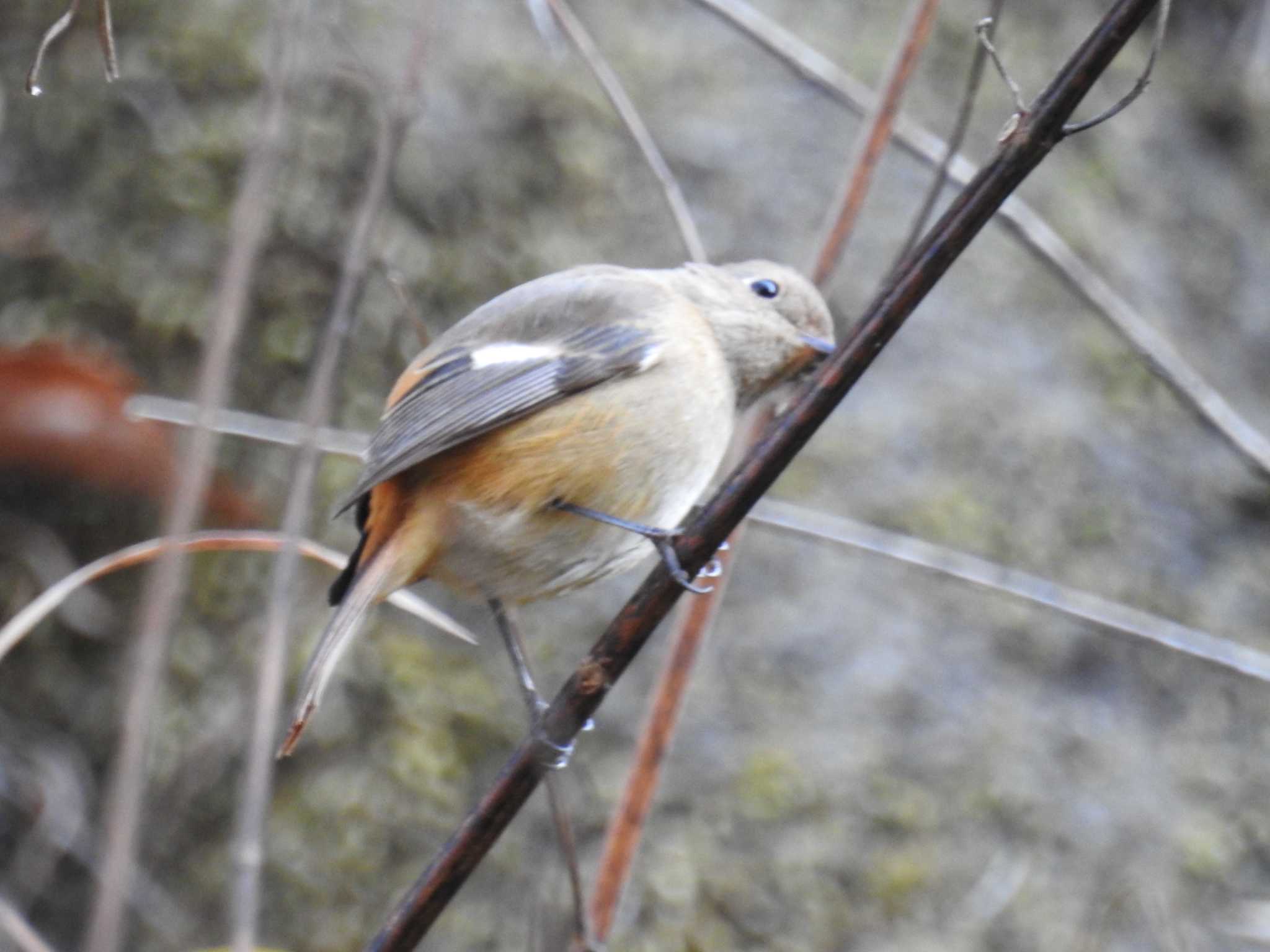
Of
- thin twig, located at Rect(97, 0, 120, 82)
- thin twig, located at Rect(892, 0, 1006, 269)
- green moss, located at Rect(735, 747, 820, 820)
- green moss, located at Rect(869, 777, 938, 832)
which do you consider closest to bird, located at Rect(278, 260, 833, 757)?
thin twig, located at Rect(892, 0, 1006, 269)

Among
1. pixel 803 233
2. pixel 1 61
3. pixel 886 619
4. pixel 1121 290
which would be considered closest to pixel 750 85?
pixel 803 233

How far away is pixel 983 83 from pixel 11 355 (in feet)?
8.16

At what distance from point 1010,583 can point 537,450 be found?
0.68 meters

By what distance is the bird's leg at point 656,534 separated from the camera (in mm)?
1286

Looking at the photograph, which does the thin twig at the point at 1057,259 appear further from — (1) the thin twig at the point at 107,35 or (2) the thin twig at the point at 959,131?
(1) the thin twig at the point at 107,35

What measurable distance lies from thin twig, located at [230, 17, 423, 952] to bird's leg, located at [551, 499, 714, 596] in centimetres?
36

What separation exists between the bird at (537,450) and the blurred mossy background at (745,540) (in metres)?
0.42

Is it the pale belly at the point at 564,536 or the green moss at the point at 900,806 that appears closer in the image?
the pale belly at the point at 564,536

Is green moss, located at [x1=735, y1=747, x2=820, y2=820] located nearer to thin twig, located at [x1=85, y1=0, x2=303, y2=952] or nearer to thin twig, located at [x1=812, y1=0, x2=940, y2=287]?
thin twig, located at [x1=812, y1=0, x2=940, y2=287]

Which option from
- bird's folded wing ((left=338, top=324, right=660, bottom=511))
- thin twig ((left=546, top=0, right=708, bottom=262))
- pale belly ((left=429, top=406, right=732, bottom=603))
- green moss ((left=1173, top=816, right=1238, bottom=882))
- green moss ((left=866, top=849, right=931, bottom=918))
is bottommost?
green moss ((left=866, top=849, right=931, bottom=918))

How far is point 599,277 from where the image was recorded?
83.0 inches

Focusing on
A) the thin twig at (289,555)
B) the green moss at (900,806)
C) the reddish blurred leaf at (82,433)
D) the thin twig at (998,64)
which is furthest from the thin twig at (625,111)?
the green moss at (900,806)

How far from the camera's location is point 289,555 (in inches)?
49.9

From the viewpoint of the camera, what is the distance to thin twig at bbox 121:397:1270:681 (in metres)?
1.58
